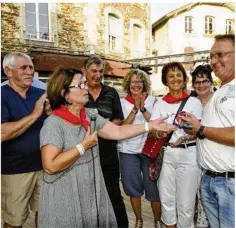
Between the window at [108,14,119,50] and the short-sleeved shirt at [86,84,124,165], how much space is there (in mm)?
10148

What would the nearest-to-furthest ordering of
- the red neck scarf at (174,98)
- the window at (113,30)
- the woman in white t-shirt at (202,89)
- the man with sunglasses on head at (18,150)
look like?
the man with sunglasses on head at (18,150)
the red neck scarf at (174,98)
the woman in white t-shirt at (202,89)
the window at (113,30)

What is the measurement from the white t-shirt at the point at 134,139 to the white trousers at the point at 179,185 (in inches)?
21.3

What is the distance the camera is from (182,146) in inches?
119

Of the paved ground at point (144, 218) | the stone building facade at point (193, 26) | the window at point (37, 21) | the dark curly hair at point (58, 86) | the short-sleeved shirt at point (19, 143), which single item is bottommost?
the paved ground at point (144, 218)

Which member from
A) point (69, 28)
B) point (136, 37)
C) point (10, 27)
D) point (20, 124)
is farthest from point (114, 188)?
point (136, 37)

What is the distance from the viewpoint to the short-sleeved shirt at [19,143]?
2738 millimetres

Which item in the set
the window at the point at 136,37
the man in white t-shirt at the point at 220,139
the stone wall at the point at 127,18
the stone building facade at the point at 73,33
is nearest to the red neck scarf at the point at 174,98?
the man in white t-shirt at the point at 220,139

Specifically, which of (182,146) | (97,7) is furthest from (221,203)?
(97,7)

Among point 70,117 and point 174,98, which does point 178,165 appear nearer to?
point 174,98

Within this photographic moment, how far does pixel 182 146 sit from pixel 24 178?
1.53 meters

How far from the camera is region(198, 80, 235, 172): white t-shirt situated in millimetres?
2090

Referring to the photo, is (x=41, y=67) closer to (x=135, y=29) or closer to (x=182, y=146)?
(x=135, y=29)

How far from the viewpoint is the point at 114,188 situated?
3.34 meters

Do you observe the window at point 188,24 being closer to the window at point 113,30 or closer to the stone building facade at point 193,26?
the stone building facade at point 193,26
